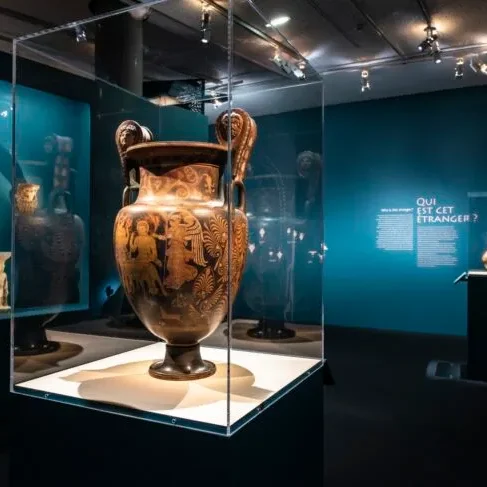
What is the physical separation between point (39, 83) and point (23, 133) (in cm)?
22

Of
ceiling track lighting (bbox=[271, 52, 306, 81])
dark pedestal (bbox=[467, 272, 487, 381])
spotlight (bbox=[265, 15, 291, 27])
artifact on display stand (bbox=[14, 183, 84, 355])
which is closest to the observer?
artifact on display stand (bbox=[14, 183, 84, 355])

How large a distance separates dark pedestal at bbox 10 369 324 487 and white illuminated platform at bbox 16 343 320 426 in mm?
38

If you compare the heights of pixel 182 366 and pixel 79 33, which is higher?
pixel 79 33

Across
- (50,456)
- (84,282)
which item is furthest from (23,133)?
(50,456)

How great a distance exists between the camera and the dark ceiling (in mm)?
1572

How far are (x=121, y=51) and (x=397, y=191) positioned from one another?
3570 mm

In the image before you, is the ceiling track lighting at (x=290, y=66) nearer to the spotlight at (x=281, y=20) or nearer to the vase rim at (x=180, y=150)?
the vase rim at (x=180, y=150)

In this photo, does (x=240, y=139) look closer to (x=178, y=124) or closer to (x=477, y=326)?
(x=178, y=124)

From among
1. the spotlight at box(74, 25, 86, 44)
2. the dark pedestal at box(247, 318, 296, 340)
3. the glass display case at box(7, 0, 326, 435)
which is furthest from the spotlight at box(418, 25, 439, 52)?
the spotlight at box(74, 25, 86, 44)

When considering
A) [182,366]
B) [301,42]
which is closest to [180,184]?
[182,366]

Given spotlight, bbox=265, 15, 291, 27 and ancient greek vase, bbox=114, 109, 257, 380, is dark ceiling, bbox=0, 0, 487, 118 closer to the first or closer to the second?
spotlight, bbox=265, 15, 291, 27

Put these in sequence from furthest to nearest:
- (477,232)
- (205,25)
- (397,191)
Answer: (397,191) → (477,232) → (205,25)

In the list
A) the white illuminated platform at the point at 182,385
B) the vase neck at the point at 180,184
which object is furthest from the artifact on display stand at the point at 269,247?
the vase neck at the point at 180,184

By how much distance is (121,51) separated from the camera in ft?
5.87
